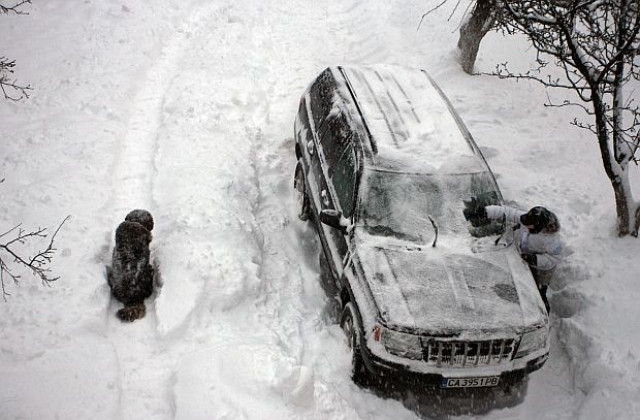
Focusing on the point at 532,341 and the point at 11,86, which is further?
the point at 11,86

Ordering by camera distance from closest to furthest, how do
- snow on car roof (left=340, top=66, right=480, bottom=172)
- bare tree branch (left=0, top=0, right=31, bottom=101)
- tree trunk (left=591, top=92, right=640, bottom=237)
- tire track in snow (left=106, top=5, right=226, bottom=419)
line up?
tire track in snow (left=106, top=5, right=226, bottom=419), snow on car roof (left=340, top=66, right=480, bottom=172), tree trunk (left=591, top=92, right=640, bottom=237), bare tree branch (left=0, top=0, right=31, bottom=101)

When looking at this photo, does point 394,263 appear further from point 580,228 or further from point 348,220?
point 580,228

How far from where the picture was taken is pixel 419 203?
525 cm

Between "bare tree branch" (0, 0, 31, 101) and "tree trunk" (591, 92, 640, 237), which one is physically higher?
"tree trunk" (591, 92, 640, 237)

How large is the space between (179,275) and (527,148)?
5.55 metres

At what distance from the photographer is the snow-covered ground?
445cm

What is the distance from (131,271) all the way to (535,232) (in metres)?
4.04

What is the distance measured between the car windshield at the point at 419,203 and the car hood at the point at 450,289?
0.23m

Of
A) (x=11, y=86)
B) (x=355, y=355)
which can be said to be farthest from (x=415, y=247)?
(x=11, y=86)

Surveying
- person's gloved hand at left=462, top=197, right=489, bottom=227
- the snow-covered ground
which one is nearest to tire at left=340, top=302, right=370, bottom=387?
the snow-covered ground

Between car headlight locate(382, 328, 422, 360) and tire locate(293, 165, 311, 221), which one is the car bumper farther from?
tire locate(293, 165, 311, 221)

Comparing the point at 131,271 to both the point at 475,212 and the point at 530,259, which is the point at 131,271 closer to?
the point at 475,212

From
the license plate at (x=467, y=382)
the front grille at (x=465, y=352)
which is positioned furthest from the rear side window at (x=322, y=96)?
the license plate at (x=467, y=382)

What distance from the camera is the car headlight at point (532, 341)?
454cm
